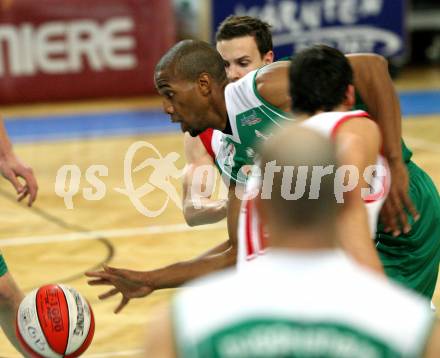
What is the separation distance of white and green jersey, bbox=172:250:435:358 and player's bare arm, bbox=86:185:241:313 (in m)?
2.01

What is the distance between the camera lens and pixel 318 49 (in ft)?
12.1

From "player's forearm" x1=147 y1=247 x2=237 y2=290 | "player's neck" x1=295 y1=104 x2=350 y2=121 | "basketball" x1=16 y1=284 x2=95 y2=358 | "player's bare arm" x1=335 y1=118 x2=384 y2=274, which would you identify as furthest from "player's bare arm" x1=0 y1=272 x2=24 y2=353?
"player's bare arm" x1=335 y1=118 x2=384 y2=274

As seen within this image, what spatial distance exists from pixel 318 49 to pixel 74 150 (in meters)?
9.34

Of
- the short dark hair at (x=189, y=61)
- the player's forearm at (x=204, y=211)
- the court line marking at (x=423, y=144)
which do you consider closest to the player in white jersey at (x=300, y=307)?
the short dark hair at (x=189, y=61)

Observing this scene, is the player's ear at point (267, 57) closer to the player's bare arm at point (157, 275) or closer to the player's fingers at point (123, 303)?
the player's bare arm at point (157, 275)

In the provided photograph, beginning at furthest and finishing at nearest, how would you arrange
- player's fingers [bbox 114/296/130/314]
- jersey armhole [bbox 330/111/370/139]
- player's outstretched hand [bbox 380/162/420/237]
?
player's fingers [bbox 114/296/130/314], player's outstretched hand [bbox 380/162/420/237], jersey armhole [bbox 330/111/370/139]

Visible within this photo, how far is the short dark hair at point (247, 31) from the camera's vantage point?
6.42m

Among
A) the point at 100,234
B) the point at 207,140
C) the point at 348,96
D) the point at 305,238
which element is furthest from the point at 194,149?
the point at 305,238

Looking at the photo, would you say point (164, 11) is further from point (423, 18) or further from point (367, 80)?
point (367, 80)

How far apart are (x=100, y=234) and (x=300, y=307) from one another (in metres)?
6.77

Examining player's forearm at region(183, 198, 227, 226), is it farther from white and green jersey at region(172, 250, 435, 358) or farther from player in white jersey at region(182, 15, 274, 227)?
white and green jersey at region(172, 250, 435, 358)

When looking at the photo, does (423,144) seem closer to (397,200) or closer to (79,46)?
(79,46)

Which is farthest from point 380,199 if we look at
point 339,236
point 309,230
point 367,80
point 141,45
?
point 141,45

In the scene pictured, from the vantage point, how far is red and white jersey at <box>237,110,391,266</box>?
3273 millimetres
